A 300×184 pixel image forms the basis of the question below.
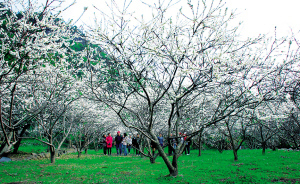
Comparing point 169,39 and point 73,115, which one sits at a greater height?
point 169,39

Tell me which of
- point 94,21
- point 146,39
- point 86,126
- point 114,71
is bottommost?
point 86,126

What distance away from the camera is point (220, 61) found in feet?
15.1

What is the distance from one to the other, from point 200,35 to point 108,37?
81.5 inches

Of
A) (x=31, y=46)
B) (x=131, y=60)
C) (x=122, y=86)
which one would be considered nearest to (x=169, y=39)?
(x=131, y=60)

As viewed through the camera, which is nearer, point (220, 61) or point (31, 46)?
point (31, 46)

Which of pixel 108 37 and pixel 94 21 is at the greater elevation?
pixel 94 21

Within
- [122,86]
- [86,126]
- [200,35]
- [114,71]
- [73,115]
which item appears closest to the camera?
[200,35]

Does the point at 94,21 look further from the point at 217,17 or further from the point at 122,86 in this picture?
the point at 217,17

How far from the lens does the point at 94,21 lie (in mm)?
4684

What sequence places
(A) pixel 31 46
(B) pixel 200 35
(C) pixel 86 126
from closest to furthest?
(A) pixel 31 46 < (B) pixel 200 35 < (C) pixel 86 126

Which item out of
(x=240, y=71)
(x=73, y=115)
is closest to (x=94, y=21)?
(x=240, y=71)

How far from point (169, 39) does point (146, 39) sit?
0.51 m

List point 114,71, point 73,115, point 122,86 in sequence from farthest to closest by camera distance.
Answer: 1. point 73,115
2. point 122,86
3. point 114,71

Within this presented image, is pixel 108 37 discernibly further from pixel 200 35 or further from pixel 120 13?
pixel 200 35
